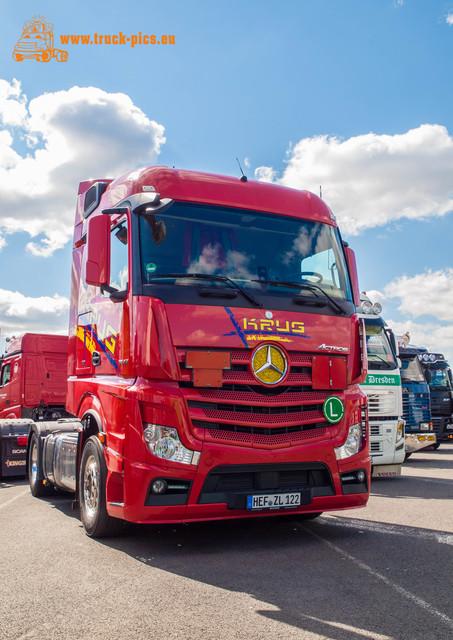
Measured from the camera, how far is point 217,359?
5660mm

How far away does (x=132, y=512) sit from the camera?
543cm

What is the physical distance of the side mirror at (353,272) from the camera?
690cm

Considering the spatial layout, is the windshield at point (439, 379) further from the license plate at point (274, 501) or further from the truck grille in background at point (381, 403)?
the license plate at point (274, 501)

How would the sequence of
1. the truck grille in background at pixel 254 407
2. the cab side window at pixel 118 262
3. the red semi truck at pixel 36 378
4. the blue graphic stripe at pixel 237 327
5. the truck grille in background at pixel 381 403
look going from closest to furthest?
1. the truck grille in background at pixel 254 407
2. the blue graphic stripe at pixel 237 327
3. the cab side window at pixel 118 262
4. the truck grille in background at pixel 381 403
5. the red semi truck at pixel 36 378

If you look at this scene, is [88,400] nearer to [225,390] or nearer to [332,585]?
[225,390]

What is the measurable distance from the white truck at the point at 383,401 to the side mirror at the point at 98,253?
673 cm

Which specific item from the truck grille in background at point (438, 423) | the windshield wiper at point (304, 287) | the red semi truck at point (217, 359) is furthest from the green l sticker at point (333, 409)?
the truck grille in background at point (438, 423)

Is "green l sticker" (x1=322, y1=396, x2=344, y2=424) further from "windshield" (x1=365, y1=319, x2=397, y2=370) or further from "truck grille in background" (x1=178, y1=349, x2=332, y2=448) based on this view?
"windshield" (x1=365, y1=319, x2=397, y2=370)

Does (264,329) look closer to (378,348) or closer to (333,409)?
(333,409)

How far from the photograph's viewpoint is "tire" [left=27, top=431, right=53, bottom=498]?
31.5 ft

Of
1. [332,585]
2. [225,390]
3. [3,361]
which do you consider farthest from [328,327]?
[3,361]

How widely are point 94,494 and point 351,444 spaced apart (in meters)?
2.55

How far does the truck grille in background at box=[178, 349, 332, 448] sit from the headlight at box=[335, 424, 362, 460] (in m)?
0.25

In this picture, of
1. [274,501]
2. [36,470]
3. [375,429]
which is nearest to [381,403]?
[375,429]
